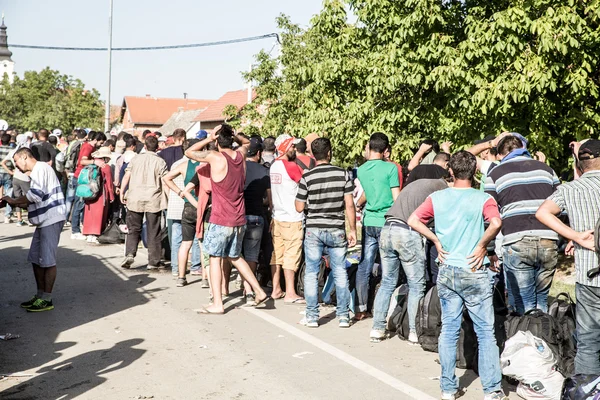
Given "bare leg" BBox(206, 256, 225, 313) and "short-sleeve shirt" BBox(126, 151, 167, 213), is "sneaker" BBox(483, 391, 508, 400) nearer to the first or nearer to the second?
"bare leg" BBox(206, 256, 225, 313)

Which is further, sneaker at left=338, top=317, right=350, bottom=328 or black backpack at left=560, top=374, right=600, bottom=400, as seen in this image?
sneaker at left=338, top=317, right=350, bottom=328

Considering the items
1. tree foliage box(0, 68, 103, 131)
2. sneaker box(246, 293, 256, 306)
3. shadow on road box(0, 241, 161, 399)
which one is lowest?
shadow on road box(0, 241, 161, 399)

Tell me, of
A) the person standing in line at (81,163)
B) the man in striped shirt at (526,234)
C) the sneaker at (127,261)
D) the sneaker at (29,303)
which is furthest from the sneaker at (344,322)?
the person standing in line at (81,163)

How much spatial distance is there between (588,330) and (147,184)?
25.8 ft

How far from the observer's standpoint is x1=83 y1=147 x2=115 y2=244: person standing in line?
14.9 meters

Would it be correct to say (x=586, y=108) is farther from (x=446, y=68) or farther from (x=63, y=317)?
(x=63, y=317)

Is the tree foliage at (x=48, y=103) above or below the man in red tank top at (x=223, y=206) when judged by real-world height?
above

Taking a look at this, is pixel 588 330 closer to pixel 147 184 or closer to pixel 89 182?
pixel 147 184

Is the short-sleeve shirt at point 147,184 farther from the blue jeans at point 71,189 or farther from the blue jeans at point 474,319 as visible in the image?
the blue jeans at point 474,319

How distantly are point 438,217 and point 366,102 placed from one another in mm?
9308

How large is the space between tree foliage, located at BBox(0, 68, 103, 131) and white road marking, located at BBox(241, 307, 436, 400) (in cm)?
6271

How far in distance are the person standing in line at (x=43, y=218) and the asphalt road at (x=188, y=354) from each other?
0.93ft

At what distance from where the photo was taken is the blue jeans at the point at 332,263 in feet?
27.2

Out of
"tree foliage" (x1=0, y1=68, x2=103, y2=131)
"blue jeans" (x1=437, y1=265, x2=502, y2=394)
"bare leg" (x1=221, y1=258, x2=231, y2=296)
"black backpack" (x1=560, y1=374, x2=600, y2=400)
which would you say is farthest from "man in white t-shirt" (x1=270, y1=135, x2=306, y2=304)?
"tree foliage" (x1=0, y1=68, x2=103, y2=131)
